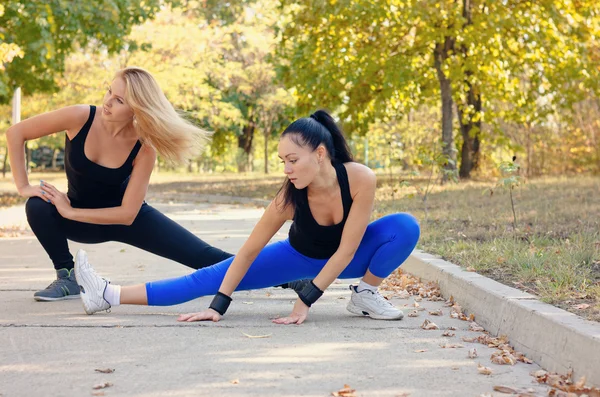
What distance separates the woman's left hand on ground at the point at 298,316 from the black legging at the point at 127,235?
1088 millimetres

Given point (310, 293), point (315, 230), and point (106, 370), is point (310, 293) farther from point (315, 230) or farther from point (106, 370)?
point (106, 370)

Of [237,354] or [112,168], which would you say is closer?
[237,354]

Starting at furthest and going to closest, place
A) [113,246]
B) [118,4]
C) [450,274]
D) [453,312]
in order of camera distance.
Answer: [118,4] < [113,246] < [450,274] < [453,312]

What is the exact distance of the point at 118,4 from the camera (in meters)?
18.4

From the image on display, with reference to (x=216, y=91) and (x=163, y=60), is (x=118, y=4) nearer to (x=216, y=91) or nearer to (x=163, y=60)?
(x=163, y=60)

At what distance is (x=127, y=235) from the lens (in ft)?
21.9

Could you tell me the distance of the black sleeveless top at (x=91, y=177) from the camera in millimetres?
6340

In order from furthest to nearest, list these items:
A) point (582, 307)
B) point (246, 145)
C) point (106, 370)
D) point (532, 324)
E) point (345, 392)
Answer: point (246, 145), point (582, 307), point (532, 324), point (106, 370), point (345, 392)

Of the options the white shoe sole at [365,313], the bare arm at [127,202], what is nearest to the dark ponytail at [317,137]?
the white shoe sole at [365,313]

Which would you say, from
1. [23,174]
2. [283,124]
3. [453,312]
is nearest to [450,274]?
[453,312]

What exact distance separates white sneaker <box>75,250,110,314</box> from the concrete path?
0.08 m

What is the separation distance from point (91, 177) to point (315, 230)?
1.77 metres

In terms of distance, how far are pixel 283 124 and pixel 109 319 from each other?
4120 centimetres

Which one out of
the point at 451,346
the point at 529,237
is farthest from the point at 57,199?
the point at 529,237
